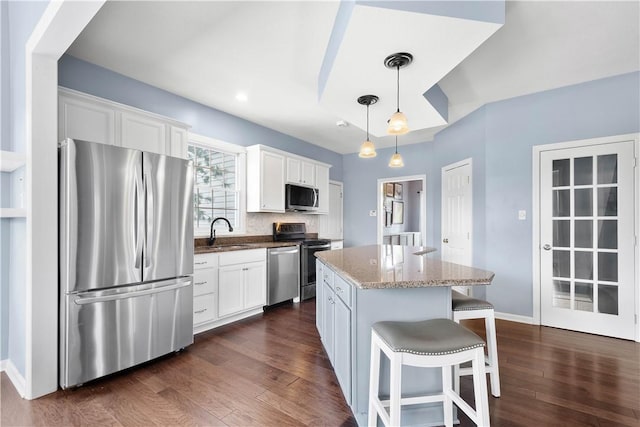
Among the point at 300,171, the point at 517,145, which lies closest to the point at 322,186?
the point at 300,171

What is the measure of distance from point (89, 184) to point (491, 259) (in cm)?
418

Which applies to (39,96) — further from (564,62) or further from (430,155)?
(430,155)

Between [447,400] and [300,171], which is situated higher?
[300,171]

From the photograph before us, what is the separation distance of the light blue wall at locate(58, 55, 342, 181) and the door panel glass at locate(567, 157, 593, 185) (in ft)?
12.6

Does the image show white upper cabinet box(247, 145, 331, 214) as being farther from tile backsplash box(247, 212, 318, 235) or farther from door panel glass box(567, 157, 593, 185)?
door panel glass box(567, 157, 593, 185)

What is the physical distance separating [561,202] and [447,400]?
9.50 ft

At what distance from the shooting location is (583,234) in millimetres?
3266

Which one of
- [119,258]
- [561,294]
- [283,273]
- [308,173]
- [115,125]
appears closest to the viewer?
[119,258]

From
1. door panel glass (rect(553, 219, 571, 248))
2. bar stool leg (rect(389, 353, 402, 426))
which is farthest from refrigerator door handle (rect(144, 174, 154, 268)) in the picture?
door panel glass (rect(553, 219, 571, 248))

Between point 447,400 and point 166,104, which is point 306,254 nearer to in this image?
point 166,104

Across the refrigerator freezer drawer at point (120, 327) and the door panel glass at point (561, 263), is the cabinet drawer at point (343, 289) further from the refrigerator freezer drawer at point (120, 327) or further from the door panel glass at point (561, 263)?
the door panel glass at point (561, 263)

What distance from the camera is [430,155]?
5430mm

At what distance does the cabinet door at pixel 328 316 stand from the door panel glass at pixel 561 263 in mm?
2721

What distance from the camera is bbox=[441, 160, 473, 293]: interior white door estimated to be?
4.21 metres
